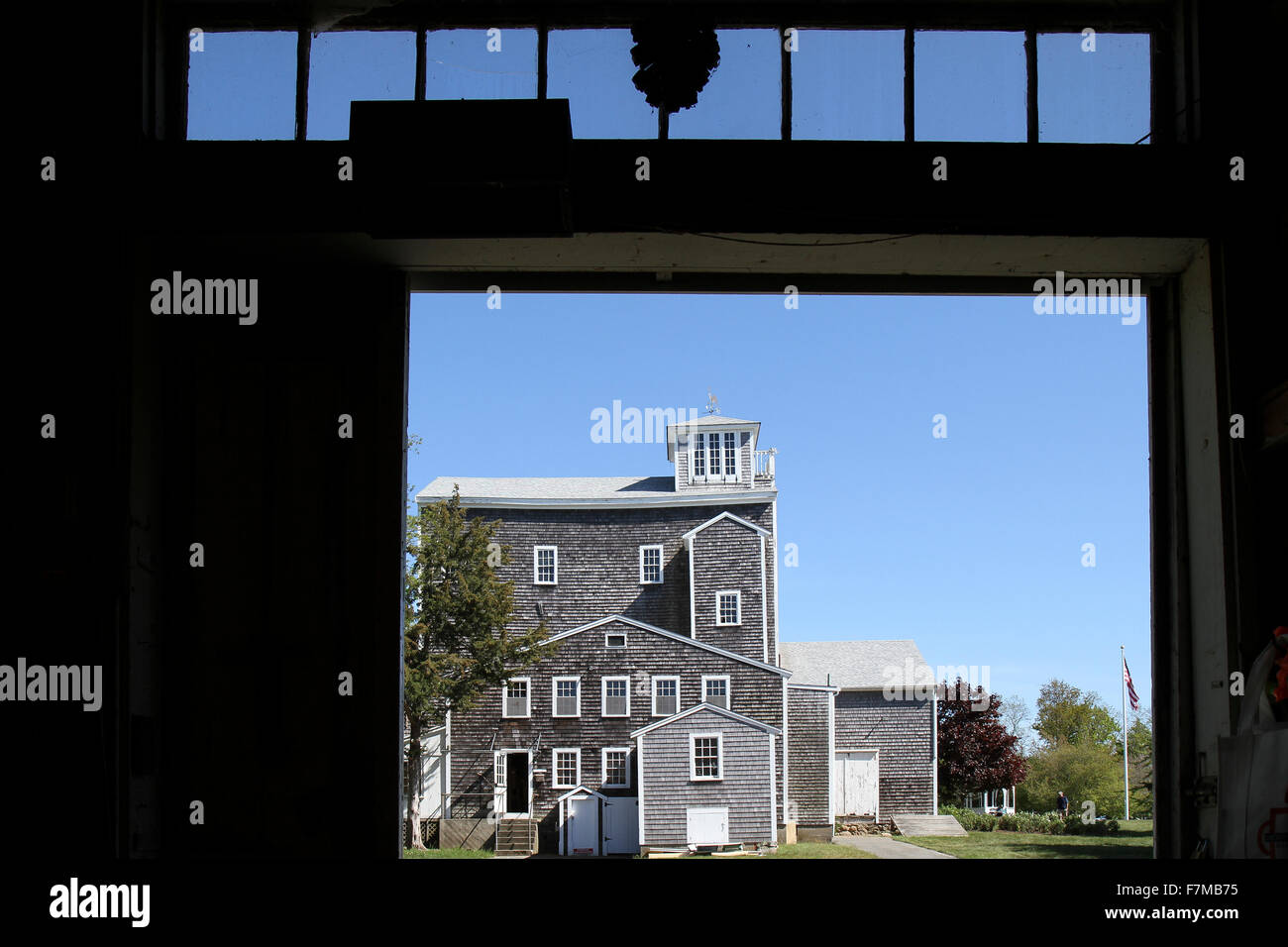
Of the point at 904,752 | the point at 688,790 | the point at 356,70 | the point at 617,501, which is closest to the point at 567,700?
the point at 688,790

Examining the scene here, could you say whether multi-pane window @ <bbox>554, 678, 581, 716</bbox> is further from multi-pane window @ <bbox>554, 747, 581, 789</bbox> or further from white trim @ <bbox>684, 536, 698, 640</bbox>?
white trim @ <bbox>684, 536, 698, 640</bbox>

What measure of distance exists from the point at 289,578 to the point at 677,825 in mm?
9530

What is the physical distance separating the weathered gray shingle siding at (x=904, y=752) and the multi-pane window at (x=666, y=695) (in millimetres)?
2807

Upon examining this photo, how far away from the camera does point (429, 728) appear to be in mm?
11102

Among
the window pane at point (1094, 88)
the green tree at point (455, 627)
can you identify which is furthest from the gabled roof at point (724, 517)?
the window pane at point (1094, 88)

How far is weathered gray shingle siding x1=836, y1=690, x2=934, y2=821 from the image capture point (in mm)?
9641

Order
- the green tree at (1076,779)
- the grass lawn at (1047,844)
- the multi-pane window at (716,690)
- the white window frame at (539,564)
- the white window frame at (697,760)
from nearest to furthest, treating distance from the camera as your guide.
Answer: the grass lawn at (1047,844) < the green tree at (1076,779) < the white window frame at (539,564) < the multi-pane window at (716,690) < the white window frame at (697,760)

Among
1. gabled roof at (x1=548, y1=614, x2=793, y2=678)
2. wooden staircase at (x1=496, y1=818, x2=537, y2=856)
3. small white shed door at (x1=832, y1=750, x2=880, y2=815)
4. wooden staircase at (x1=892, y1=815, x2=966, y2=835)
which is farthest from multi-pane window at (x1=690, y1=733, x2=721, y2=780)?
wooden staircase at (x1=892, y1=815, x2=966, y2=835)

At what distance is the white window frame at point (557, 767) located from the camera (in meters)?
12.1

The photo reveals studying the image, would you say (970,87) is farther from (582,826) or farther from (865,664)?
(582,826)

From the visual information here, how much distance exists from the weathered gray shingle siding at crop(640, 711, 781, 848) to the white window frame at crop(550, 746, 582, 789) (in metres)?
0.80

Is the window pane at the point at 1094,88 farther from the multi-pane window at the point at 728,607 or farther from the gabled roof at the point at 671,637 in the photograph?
the multi-pane window at the point at 728,607
